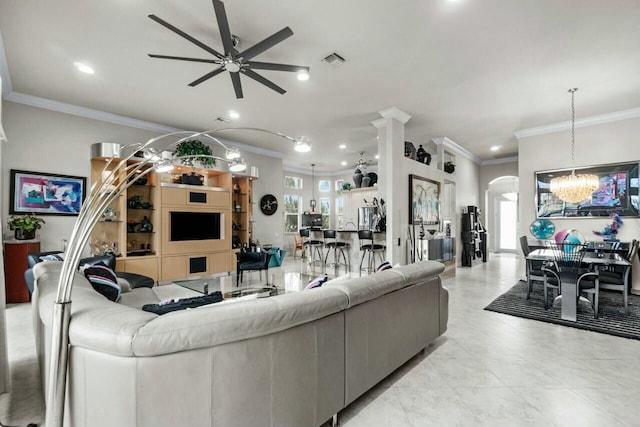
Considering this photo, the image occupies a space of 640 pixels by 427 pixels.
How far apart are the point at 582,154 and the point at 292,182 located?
828 centimetres

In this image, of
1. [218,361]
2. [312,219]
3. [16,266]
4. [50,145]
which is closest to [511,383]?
[218,361]

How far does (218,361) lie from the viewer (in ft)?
4.25

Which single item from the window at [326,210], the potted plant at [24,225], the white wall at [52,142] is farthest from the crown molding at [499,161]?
the potted plant at [24,225]

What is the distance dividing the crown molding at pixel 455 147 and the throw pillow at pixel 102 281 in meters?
6.67

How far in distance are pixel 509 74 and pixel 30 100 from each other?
7.10 m

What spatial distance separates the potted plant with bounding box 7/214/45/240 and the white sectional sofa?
11.1 feet

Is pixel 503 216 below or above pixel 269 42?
below

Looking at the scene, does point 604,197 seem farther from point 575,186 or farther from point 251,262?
point 251,262

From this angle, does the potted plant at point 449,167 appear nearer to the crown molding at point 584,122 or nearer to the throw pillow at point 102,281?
the crown molding at point 584,122

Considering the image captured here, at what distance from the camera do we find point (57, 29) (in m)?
2.96

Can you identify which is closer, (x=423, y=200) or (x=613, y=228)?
(x=613, y=228)

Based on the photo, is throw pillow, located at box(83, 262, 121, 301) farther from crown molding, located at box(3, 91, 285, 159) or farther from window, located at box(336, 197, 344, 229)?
window, located at box(336, 197, 344, 229)

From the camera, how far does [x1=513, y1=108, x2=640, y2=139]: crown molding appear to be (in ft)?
17.1

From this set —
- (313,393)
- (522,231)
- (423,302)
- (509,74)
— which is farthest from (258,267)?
(522,231)
